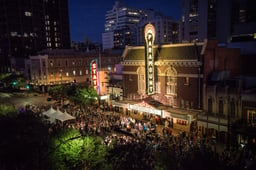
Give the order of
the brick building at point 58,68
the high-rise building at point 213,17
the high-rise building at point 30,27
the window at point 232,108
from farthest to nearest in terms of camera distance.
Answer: the high-rise building at point 30,27
the high-rise building at point 213,17
the brick building at point 58,68
the window at point 232,108

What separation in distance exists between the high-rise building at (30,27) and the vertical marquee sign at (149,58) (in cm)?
7212

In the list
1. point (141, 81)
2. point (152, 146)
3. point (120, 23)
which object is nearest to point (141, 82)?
point (141, 81)

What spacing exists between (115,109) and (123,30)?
125m

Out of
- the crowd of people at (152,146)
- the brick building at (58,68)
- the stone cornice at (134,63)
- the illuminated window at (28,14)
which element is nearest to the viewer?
the crowd of people at (152,146)

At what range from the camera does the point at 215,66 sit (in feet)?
100.0

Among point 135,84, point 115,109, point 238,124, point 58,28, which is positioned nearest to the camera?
point 238,124

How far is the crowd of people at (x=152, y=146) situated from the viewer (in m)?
12.8

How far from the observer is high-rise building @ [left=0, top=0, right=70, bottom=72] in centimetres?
10438

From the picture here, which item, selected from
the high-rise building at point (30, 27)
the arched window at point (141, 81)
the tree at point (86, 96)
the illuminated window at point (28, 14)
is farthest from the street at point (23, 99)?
the illuminated window at point (28, 14)

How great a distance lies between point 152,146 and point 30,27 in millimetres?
109228

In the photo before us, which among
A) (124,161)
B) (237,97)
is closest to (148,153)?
(124,161)

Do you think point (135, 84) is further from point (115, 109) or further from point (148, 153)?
point (148, 153)

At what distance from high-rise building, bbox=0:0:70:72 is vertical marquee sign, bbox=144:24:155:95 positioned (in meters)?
72.1

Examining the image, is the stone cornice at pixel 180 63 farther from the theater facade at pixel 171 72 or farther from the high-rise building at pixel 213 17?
the high-rise building at pixel 213 17
